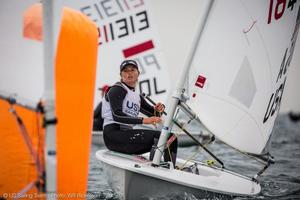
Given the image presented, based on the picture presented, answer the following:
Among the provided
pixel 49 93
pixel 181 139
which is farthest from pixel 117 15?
pixel 49 93

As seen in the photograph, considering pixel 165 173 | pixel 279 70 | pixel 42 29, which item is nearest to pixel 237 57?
pixel 279 70

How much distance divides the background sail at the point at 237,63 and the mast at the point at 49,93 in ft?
5.61

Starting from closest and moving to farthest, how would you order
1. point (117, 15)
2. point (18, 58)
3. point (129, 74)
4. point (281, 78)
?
point (18, 58) → point (129, 74) → point (281, 78) → point (117, 15)

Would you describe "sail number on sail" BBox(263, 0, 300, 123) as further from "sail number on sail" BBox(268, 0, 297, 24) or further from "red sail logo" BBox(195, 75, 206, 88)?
"red sail logo" BBox(195, 75, 206, 88)

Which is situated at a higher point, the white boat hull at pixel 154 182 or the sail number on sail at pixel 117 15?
the sail number on sail at pixel 117 15

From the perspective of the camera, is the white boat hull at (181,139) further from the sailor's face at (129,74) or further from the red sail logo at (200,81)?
the red sail logo at (200,81)

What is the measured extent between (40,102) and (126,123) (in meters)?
1.35

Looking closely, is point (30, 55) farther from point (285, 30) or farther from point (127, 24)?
point (127, 24)

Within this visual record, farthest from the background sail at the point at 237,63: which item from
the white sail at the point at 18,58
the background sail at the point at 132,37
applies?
the background sail at the point at 132,37

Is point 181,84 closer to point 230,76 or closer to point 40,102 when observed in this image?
point 230,76

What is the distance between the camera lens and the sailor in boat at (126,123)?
4.44 metres

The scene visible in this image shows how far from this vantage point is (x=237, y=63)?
14.8 feet

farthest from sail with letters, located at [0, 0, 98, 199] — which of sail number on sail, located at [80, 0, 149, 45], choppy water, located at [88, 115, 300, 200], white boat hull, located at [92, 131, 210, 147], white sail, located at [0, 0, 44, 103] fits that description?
white boat hull, located at [92, 131, 210, 147]

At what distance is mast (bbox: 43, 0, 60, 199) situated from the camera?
293 cm
